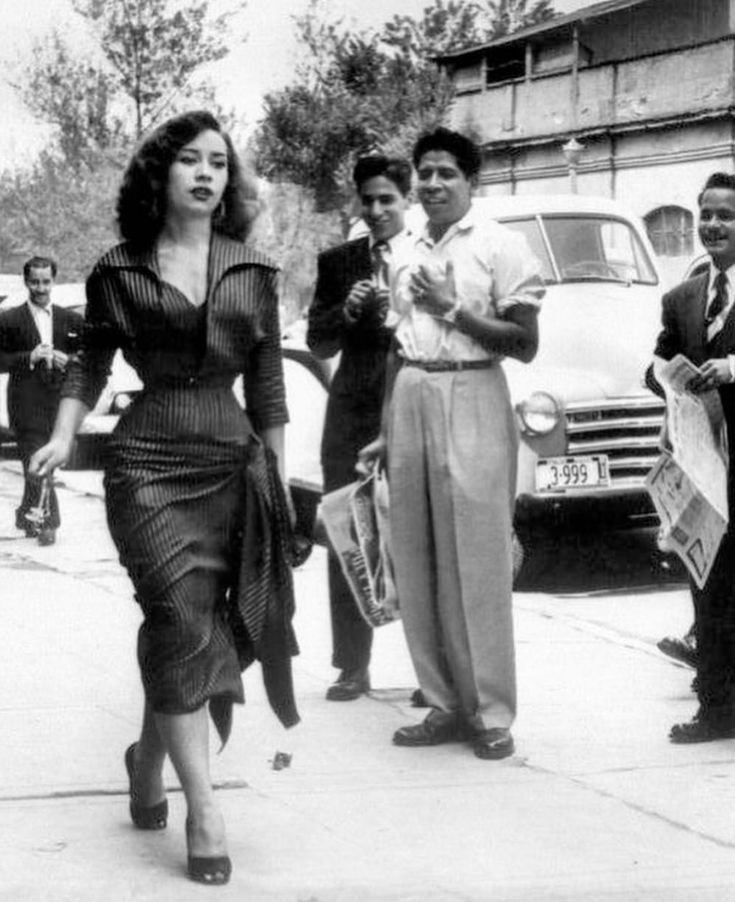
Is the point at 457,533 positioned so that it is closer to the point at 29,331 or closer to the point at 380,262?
the point at 380,262

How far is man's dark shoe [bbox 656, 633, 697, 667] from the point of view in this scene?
7.73m

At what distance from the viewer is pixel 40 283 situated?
48.5 ft

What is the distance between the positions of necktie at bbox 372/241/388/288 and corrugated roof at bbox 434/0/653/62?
1824 inches

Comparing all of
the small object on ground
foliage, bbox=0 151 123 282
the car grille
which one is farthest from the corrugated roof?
the small object on ground

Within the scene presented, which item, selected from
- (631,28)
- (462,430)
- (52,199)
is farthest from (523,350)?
(52,199)

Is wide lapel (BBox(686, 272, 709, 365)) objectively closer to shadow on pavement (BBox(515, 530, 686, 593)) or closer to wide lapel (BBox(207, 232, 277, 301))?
wide lapel (BBox(207, 232, 277, 301))

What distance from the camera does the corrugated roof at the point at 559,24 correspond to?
53.6 metres

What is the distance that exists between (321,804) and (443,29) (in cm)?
6264

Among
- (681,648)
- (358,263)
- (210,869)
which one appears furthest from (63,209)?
(210,869)

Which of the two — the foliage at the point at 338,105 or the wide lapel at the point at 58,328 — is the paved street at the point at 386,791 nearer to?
the wide lapel at the point at 58,328

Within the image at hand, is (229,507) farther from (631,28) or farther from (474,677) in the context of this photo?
(631,28)

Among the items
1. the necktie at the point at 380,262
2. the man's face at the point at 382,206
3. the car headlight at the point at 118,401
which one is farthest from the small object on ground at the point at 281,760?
the car headlight at the point at 118,401

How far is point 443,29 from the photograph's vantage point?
220 ft

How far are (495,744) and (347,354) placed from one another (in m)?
1.72
